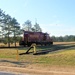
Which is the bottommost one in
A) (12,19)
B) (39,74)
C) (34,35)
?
(39,74)

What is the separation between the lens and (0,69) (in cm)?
1658

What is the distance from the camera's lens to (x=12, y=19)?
6750 cm

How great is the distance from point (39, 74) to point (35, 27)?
89.6 meters

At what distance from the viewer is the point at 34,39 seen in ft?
189

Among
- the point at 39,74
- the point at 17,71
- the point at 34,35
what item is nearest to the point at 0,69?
the point at 17,71

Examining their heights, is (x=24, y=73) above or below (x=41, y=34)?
below

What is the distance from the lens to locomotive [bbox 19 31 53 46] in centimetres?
5583

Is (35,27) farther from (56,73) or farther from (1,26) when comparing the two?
(56,73)

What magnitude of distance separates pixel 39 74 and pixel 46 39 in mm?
47837

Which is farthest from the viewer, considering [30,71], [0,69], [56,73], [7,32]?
[7,32]

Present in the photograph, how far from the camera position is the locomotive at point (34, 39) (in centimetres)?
5583

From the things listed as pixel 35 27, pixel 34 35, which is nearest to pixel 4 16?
pixel 34 35

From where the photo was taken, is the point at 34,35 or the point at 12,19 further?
the point at 12,19

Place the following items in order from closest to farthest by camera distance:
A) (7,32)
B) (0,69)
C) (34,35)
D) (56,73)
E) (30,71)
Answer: (56,73) → (30,71) → (0,69) → (34,35) → (7,32)
